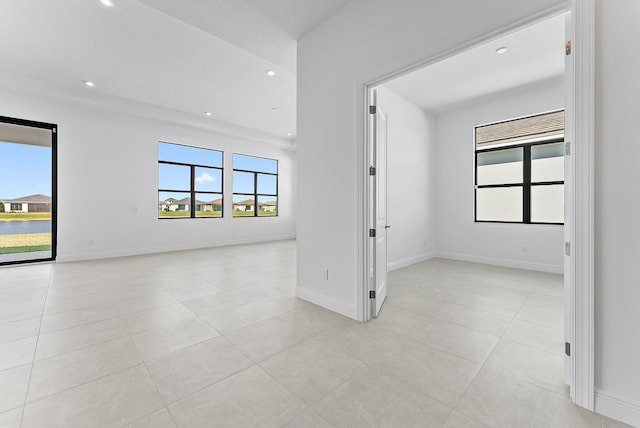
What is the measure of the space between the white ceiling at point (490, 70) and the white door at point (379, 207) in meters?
1.55

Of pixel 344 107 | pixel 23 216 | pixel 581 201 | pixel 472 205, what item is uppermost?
pixel 344 107

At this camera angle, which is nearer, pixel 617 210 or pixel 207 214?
pixel 617 210

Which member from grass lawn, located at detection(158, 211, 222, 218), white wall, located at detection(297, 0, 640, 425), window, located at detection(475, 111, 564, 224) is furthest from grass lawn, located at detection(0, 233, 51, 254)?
window, located at detection(475, 111, 564, 224)

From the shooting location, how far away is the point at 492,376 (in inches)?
70.6

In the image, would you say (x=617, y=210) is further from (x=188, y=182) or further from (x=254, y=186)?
(x=254, y=186)

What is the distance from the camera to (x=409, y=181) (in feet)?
17.4

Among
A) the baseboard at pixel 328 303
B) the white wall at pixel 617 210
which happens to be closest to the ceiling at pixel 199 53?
the white wall at pixel 617 210

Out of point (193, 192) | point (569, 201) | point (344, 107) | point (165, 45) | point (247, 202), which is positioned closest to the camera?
point (569, 201)

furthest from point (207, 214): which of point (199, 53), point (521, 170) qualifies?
point (521, 170)

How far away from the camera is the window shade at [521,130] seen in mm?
4710

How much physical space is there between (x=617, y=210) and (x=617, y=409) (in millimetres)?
1070

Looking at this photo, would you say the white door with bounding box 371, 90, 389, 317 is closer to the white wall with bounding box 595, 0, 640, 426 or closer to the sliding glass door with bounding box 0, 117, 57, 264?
the white wall with bounding box 595, 0, 640, 426

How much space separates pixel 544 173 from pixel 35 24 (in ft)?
26.8

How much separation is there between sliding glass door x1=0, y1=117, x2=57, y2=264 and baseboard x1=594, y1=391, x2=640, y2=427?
8042mm
